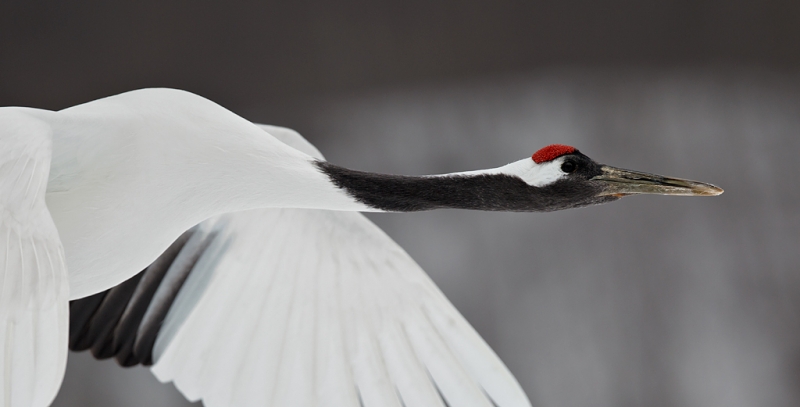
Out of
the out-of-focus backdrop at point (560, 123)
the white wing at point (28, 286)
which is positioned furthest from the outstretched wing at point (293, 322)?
the out-of-focus backdrop at point (560, 123)

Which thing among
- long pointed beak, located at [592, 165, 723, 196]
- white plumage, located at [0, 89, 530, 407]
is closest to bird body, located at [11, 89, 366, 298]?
white plumage, located at [0, 89, 530, 407]

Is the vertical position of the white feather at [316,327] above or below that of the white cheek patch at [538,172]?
below

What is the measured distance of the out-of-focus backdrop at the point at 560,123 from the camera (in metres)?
1.58

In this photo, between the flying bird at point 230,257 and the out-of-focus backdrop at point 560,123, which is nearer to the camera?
the flying bird at point 230,257

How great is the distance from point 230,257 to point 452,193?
42cm

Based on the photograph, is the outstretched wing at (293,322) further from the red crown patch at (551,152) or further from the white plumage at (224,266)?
the red crown patch at (551,152)

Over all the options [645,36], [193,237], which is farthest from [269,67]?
[645,36]

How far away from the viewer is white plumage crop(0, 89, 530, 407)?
0.53m

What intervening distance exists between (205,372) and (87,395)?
910 mm

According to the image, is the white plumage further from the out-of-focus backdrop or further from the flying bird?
the out-of-focus backdrop

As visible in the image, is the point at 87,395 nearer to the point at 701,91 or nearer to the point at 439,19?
the point at 439,19

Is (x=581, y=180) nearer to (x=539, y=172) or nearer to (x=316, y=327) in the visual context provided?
(x=539, y=172)

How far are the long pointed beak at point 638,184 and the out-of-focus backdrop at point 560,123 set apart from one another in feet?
3.01

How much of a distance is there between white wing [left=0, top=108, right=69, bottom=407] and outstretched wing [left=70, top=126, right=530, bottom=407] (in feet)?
1.43
